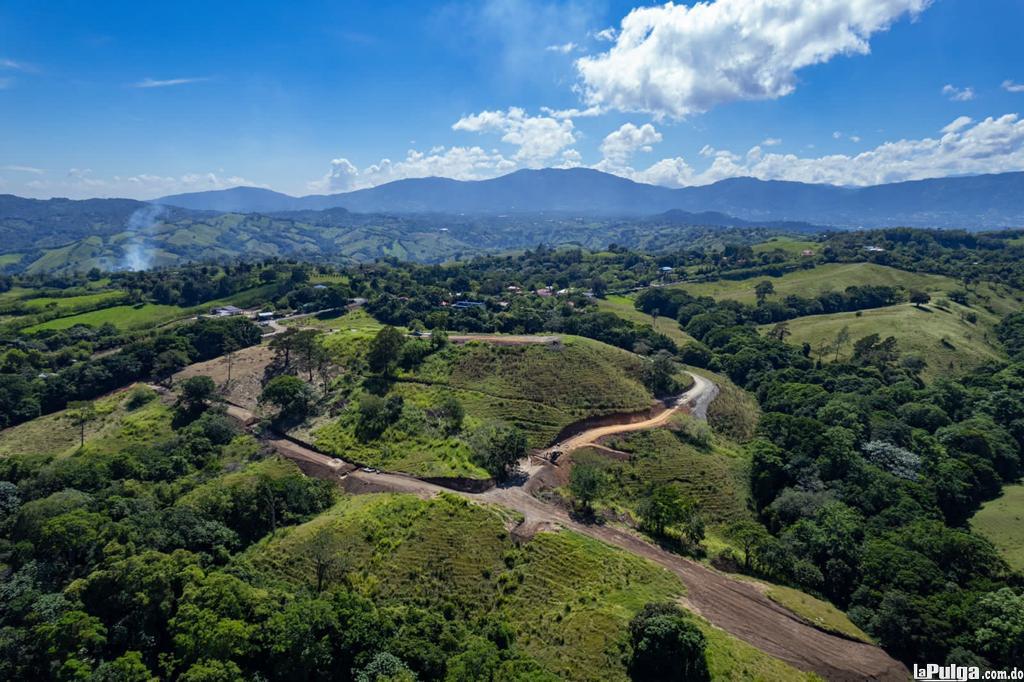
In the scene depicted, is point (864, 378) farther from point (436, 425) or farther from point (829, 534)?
point (436, 425)

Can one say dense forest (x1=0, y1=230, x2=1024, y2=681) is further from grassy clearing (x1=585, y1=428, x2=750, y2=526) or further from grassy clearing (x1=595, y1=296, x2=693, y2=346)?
grassy clearing (x1=595, y1=296, x2=693, y2=346)

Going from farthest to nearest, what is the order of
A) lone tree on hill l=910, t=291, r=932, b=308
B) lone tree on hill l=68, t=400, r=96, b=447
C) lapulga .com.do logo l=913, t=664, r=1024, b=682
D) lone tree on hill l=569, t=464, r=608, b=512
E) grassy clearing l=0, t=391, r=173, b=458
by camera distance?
lone tree on hill l=910, t=291, r=932, b=308, lone tree on hill l=68, t=400, r=96, b=447, grassy clearing l=0, t=391, r=173, b=458, lone tree on hill l=569, t=464, r=608, b=512, lapulga .com.do logo l=913, t=664, r=1024, b=682

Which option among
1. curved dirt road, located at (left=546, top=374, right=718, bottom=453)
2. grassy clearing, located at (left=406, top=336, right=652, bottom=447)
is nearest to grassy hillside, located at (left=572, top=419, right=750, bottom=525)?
curved dirt road, located at (left=546, top=374, right=718, bottom=453)

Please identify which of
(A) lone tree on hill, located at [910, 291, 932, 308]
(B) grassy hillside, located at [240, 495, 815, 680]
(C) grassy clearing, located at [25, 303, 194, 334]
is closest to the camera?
(B) grassy hillside, located at [240, 495, 815, 680]

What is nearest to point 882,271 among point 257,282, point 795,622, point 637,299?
point 637,299

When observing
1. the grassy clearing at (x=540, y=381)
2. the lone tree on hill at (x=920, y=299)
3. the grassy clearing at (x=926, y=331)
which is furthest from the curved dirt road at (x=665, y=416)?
the lone tree on hill at (x=920, y=299)

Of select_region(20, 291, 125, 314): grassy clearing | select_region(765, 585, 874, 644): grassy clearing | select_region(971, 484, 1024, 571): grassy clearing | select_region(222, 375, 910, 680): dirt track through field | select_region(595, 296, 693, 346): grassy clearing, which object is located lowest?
select_region(971, 484, 1024, 571): grassy clearing
